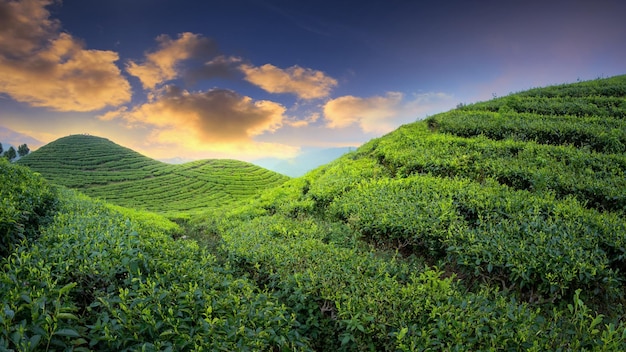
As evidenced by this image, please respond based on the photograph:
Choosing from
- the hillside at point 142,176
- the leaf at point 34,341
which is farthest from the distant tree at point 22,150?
the leaf at point 34,341

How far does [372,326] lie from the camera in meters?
4.27

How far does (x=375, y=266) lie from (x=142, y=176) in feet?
163

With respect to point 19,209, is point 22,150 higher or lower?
higher

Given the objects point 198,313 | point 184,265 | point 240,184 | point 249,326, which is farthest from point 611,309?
point 240,184

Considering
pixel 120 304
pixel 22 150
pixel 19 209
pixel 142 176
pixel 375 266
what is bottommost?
pixel 375 266

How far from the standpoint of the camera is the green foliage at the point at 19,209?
4957mm

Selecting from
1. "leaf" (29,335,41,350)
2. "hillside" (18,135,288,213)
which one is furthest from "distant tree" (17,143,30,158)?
"leaf" (29,335,41,350)

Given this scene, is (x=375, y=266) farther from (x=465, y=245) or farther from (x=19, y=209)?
(x=19, y=209)

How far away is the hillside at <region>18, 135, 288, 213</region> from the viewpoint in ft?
126

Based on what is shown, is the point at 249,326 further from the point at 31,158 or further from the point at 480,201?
the point at 31,158

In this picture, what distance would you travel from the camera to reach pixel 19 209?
20.4ft

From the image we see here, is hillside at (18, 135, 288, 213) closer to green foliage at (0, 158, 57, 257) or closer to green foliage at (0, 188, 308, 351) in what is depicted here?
green foliage at (0, 158, 57, 257)

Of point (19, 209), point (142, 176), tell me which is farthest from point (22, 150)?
point (19, 209)

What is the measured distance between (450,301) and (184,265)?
428 centimetres
